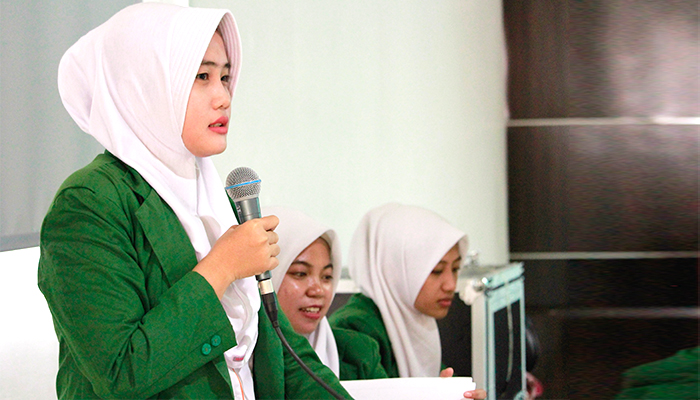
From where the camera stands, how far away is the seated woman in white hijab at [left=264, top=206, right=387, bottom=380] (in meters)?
1.50

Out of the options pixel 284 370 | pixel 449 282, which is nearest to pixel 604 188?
pixel 449 282

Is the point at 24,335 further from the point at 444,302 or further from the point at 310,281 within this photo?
the point at 444,302

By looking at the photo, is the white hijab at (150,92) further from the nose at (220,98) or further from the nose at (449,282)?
the nose at (449,282)

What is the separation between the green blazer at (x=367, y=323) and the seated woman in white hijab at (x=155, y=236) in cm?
76

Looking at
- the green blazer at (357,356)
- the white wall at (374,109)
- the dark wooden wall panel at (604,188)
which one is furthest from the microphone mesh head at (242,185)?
the dark wooden wall panel at (604,188)

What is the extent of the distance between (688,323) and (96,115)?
261 cm

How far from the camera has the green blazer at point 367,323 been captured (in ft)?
5.60

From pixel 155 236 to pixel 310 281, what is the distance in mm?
765

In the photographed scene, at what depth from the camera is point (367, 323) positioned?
1.71 metres

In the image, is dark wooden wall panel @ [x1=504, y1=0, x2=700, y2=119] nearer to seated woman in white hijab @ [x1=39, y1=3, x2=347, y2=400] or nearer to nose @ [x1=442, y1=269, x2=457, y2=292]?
nose @ [x1=442, y1=269, x2=457, y2=292]

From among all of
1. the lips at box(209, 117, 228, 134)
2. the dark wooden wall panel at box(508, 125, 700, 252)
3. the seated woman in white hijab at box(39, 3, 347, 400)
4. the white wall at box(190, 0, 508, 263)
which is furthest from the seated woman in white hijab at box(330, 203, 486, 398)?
the dark wooden wall panel at box(508, 125, 700, 252)

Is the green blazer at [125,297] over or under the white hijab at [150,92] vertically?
under

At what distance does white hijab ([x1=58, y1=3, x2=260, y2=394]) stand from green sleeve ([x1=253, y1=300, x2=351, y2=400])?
A: 0.07 m

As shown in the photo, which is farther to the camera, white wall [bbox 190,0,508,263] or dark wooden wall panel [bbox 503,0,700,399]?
dark wooden wall panel [bbox 503,0,700,399]
